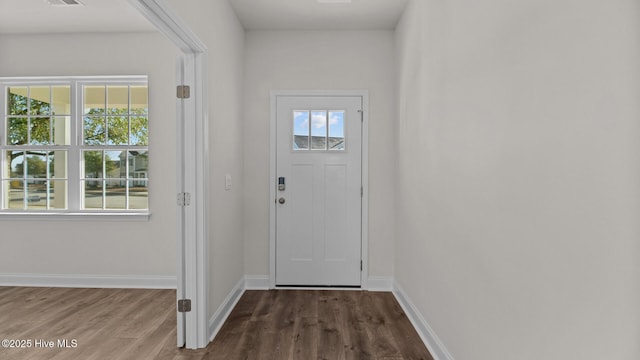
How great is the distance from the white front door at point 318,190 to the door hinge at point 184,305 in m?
1.42

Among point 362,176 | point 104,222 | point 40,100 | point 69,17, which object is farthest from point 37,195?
point 362,176

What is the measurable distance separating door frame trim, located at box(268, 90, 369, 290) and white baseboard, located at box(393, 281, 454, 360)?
0.52 metres

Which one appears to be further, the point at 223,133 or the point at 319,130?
the point at 319,130

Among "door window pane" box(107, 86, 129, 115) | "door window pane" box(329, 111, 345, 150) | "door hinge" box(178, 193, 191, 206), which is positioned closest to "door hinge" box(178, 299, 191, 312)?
"door hinge" box(178, 193, 191, 206)

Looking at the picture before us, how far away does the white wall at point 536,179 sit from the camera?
961mm

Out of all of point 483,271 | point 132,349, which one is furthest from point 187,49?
point 483,271

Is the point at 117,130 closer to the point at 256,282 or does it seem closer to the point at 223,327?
the point at 256,282

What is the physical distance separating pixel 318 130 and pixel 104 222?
8.14 feet

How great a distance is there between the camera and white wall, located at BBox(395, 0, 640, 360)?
961 millimetres

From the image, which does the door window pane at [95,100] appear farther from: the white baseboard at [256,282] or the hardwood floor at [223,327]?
the white baseboard at [256,282]

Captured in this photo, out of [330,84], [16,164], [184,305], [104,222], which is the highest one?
[330,84]

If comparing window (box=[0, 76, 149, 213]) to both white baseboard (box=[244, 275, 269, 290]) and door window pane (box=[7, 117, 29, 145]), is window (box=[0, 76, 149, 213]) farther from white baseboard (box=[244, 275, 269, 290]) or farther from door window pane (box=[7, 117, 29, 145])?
white baseboard (box=[244, 275, 269, 290])

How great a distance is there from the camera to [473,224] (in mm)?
1854

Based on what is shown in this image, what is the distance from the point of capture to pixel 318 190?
385 centimetres
